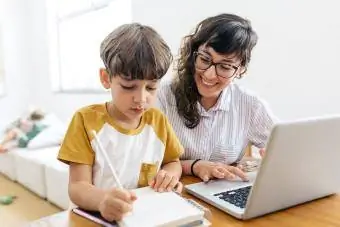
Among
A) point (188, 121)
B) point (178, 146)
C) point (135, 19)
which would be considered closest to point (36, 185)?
point (135, 19)

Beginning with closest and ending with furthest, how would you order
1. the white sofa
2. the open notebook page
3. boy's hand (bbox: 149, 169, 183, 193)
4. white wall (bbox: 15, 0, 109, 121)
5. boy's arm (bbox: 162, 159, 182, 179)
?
the open notebook page
boy's hand (bbox: 149, 169, 183, 193)
boy's arm (bbox: 162, 159, 182, 179)
the white sofa
white wall (bbox: 15, 0, 109, 121)

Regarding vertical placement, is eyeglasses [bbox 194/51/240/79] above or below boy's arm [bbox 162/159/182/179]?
above

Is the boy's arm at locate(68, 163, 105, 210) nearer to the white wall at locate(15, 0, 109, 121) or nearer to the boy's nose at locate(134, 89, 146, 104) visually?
the boy's nose at locate(134, 89, 146, 104)

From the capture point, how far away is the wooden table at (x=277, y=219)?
0.69 meters

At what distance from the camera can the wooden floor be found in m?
2.44

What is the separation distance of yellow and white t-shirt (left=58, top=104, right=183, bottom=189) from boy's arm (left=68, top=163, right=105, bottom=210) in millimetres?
19

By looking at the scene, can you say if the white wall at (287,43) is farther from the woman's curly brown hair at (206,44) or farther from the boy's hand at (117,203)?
the boy's hand at (117,203)

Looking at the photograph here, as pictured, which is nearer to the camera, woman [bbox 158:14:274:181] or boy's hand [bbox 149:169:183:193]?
boy's hand [bbox 149:169:183:193]

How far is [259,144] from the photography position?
4.25ft

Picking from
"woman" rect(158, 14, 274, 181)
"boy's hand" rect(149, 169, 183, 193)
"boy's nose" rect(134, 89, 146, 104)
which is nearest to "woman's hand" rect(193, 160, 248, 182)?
"woman" rect(158, 14, 274, 181)

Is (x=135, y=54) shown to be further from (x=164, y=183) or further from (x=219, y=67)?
(x=219, y=67)

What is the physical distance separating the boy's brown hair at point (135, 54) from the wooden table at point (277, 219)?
299 millimetres

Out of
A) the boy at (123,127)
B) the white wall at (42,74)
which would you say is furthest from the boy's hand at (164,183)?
the white wall at (42,74)

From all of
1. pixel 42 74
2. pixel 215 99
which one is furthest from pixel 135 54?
pixel 42 74
